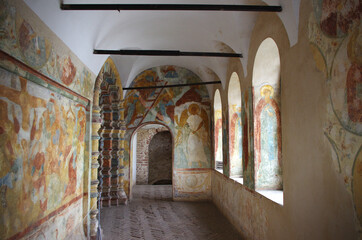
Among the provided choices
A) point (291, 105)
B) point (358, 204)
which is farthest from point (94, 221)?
point (358, 204)

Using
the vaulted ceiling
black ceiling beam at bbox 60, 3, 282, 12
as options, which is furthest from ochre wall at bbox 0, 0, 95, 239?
black ceiling beam at bbox 60, 3, 282, 12

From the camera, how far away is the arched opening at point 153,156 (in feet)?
52.4

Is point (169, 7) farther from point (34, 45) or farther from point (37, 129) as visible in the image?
point (37, 129)

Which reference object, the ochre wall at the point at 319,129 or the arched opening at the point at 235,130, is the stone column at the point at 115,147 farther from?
the ochre wall at the point at 319,129

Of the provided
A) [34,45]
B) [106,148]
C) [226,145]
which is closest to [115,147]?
[106,148]

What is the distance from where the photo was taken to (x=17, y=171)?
2.78 meters

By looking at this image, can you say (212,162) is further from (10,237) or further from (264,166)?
(10,237)

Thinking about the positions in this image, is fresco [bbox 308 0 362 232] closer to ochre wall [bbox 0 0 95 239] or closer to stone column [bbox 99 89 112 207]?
ochre wall [bbox 0 0 95 239]

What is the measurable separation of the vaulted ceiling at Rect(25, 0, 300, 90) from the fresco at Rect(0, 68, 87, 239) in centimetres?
104

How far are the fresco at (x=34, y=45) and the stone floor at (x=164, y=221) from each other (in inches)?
162

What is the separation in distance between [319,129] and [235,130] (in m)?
5.16

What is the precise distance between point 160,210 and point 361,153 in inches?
302

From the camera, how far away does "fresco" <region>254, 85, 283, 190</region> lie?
17.2ft

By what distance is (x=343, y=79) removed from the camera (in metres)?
2.37
